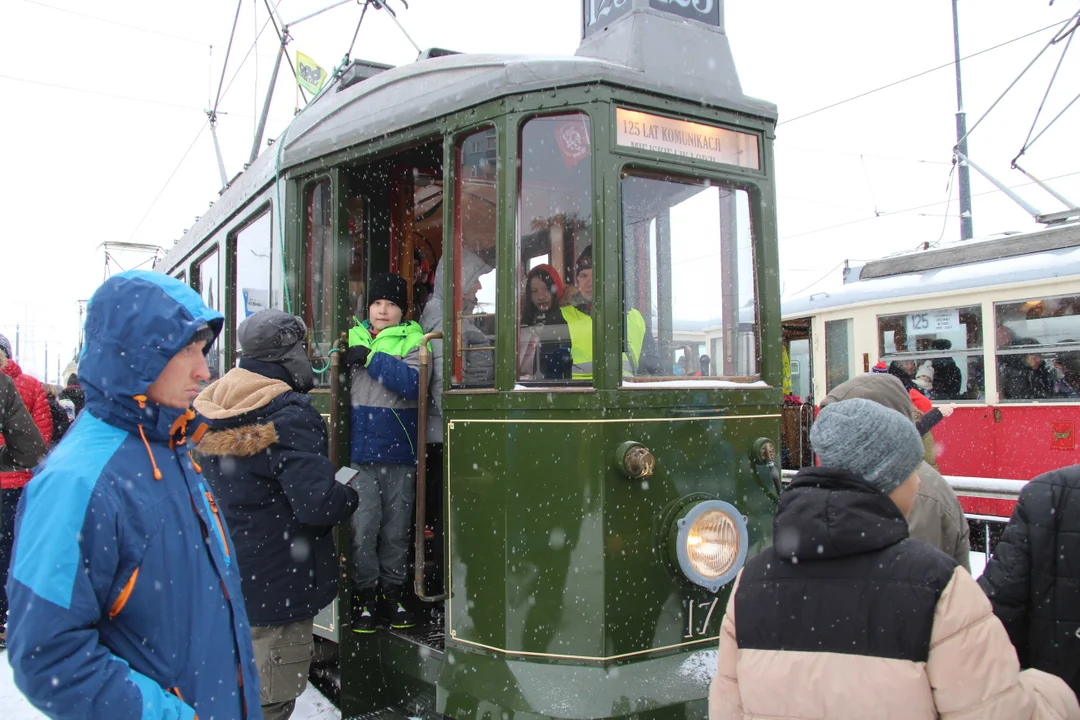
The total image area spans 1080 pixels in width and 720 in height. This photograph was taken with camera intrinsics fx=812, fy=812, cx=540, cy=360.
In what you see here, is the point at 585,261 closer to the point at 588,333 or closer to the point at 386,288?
the point at 588,333

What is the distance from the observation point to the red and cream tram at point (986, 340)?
7.86 meters

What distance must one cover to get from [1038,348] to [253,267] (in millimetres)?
7363

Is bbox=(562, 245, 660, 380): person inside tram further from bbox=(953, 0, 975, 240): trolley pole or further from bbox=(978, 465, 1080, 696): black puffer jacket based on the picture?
bbox=(953, 0, 975, 240): trolley pole

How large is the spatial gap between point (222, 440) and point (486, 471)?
983 mm

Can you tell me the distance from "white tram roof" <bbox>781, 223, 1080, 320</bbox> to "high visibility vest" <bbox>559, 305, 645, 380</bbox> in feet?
21.3

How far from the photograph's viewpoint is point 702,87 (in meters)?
3.37

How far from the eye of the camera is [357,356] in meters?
3.72

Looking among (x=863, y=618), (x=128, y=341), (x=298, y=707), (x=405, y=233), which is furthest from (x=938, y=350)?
(x=128, y=341)

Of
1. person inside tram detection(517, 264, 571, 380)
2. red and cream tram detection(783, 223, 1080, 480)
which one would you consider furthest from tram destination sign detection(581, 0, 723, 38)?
red and cream tram detection(783, 223, 1080, 480)

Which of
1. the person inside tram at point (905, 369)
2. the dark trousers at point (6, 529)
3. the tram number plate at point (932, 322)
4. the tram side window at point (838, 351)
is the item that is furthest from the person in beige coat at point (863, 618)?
the tram side window at point (838, 351)

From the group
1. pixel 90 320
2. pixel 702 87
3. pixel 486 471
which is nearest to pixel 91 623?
pixel 90 320

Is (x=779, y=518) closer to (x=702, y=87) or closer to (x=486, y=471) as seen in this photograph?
(x=486, y=471)

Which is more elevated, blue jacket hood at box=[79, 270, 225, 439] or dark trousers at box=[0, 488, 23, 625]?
blue jacket hood at box=[79, 270, 225, 439]

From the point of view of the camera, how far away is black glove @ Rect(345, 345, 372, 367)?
372cm
